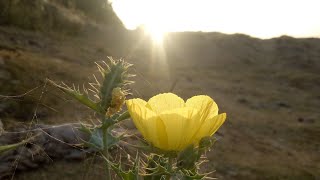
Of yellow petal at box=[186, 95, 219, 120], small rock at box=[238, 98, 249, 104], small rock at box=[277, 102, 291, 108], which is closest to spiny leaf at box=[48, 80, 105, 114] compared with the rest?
yellow petal at box=[186, 95, 219, 120]

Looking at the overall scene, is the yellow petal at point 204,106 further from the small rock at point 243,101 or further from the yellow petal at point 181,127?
the small rock at point 243,101

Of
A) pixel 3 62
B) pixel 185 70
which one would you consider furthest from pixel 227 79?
pixel 3 62

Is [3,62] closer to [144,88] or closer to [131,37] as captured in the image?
[144,88]

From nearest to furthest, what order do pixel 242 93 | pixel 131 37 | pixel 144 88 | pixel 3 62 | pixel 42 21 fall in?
pixel 3 62 < pixel 144 88 < pixel 42 21 < pixel 242 93 < pixel 131 37

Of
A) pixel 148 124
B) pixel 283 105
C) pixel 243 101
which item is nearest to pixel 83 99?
pixel 148 124

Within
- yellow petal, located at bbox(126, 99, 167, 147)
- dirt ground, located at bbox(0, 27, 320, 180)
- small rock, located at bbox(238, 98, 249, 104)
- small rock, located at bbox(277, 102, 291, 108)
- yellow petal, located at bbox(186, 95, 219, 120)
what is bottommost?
small rock, located at bbox(277, 102, 291, 108)

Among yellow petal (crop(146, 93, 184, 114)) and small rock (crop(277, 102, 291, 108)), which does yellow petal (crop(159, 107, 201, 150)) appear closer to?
yellow petal (crop(146, 93, 184, 114))

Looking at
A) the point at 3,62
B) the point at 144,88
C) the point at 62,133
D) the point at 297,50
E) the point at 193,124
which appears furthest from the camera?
the point at 297,50
